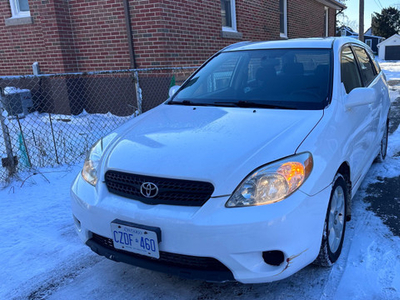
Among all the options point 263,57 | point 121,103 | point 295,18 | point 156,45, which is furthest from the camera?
point 295,18

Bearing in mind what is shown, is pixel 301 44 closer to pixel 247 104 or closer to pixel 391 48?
pixel 247 104

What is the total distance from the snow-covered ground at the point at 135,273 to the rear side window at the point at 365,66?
4.50ft

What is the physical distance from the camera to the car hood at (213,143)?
2.20 meters

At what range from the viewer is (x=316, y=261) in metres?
2.54

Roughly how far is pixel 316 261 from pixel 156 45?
5.94 meters

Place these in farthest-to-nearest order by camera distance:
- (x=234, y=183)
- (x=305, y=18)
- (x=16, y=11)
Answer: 1. (x=305, y=18)
2. (x=16, y=11)
3. (x=234, y=183)

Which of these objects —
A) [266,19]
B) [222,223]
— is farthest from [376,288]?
[266,19]

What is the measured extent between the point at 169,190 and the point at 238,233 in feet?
1.61

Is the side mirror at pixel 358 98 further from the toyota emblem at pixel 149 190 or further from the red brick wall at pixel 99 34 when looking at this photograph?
the red brick wall at pixel 99 34

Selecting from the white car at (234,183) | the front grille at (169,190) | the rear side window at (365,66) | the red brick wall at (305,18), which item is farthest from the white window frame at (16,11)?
the red brick wall at (305,18)

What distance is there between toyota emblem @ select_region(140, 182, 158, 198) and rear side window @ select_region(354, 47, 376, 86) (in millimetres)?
2756

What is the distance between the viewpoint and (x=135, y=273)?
2781 millimetres

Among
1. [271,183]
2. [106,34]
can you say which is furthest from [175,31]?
[271,183]

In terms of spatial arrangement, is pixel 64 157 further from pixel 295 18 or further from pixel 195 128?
pixel 295 18
